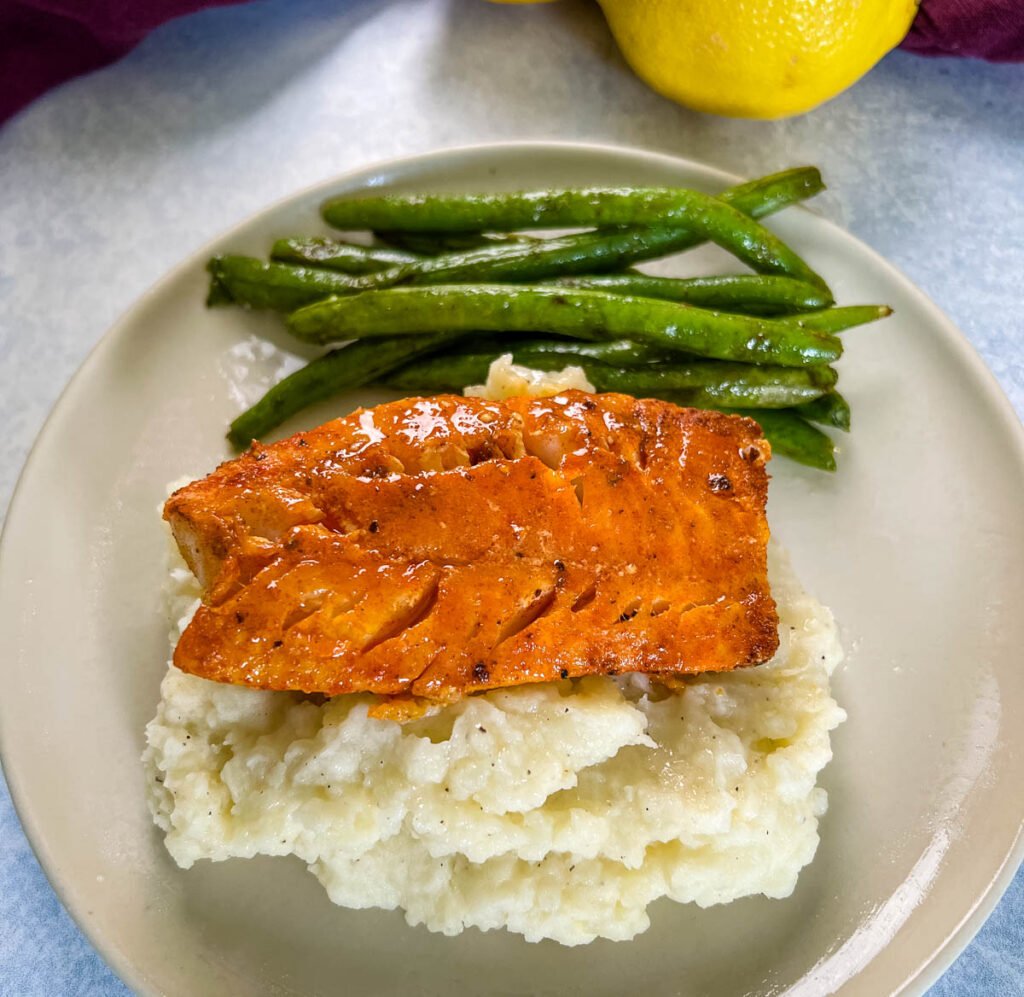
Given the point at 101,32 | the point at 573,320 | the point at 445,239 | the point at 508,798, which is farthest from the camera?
the point at 101,32

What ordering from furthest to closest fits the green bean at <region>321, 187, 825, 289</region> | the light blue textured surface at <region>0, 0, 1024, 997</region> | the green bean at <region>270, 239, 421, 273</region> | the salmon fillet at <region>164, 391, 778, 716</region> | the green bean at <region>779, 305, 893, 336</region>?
the light blue textured surface at <region>0, 0, 1024, 997</region>
the green bean at <region>270, 239, 421, 273</region>
the green bean at <region>321, 187, 825, 289</region>
the green bean at <region>779, 305, 893, 336</region>
the salmon fillet at <region>164, 391, 778, 716</region>

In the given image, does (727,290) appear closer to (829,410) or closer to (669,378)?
(669,378)

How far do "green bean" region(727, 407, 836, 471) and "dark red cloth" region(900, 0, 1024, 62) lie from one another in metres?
2.55

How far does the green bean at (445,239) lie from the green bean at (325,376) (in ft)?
1.51

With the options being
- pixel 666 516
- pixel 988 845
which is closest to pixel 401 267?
pixel 666 516

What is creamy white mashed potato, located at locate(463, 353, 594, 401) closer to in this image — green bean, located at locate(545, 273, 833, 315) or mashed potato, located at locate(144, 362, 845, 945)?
green bean, located at locate(545, 273, 833, 315)

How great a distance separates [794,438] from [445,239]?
157 cm

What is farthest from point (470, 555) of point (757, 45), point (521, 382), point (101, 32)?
point (101, 32)

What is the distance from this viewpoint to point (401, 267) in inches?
145

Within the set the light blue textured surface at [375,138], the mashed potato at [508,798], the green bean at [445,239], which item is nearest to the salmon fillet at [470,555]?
the mashed potato at [508,798]

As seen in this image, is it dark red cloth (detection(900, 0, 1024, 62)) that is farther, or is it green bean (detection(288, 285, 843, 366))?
dark red cloth (detection(900, 0, 1024, 62))

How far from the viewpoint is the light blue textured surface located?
4289mm

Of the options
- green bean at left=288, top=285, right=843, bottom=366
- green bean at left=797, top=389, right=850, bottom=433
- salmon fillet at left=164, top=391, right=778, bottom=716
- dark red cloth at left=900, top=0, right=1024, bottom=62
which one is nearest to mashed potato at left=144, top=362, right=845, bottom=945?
salmon fillet at left=164, top=391, right=778, bottom=716

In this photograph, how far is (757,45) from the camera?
12.4 feet
